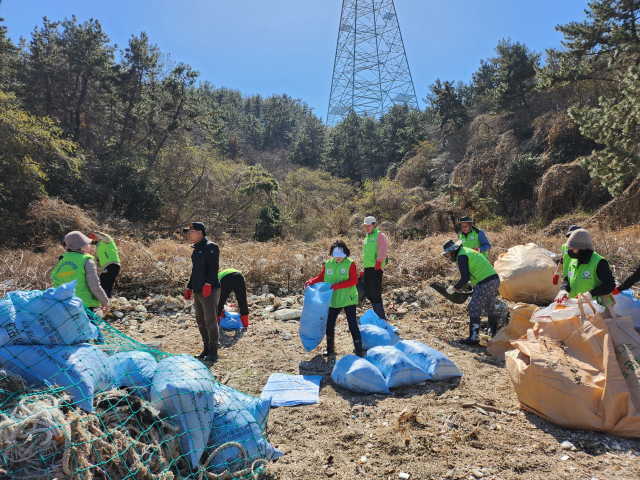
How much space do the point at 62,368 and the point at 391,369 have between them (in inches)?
95.8

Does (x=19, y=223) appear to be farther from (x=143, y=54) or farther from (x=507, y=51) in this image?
(x=507, y=51)

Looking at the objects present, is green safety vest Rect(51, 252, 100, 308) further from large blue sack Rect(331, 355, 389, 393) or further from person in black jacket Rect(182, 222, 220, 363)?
large blue sack Rect(331, 355, 389, 393)

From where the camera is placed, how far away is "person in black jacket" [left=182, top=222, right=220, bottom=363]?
3.96 meters

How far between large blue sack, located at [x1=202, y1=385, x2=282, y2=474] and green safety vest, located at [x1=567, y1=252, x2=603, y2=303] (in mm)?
2825

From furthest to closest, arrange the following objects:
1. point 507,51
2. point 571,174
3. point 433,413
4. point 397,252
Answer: point 507,51
point 571,174
point 397,252
point 433,413

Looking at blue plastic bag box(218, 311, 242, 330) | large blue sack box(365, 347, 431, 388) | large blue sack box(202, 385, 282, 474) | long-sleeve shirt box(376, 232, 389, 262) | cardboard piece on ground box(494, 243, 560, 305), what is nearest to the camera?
large blue sack box(202, 385, 282, 474)

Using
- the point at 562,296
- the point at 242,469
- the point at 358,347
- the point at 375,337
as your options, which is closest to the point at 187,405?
the point at 242,469

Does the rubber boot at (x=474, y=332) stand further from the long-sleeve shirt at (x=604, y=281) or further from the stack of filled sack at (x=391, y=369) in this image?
the long-sleeve shirt at (x=604, y=281)

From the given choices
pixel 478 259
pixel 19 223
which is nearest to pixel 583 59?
pixel 478 259

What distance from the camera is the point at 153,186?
15.8 metres

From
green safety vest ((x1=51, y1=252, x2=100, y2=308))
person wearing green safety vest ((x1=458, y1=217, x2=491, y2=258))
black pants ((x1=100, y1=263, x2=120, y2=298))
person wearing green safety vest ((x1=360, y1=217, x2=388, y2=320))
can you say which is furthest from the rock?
green safety vest ((x1=51, y1=252, x2=100, y2=308))

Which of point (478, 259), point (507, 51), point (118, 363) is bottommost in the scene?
point (118, 363)

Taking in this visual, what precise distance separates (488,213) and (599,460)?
45.5 feet

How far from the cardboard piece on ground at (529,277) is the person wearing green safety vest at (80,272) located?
4616mm
